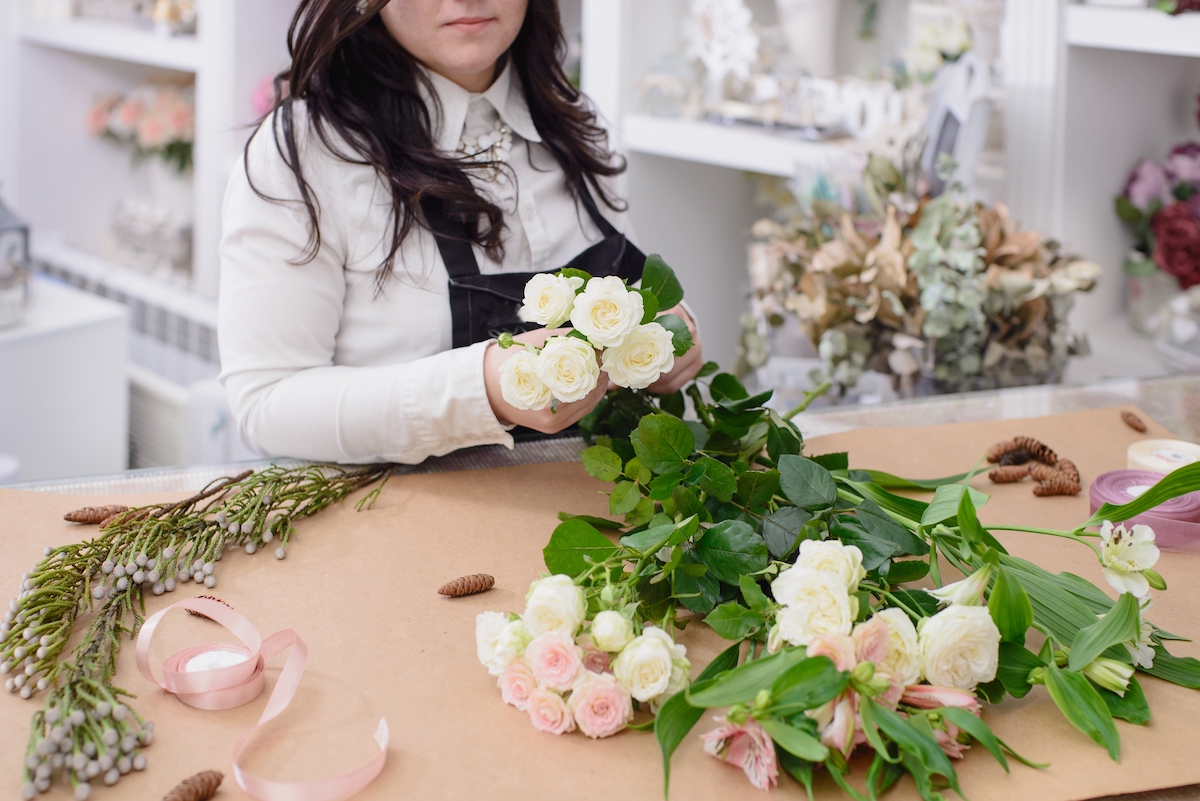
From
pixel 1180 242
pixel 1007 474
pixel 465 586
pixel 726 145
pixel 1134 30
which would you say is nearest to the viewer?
pixel 465 586

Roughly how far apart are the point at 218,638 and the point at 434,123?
0.62 meters

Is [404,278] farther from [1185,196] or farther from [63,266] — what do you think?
[63,266]

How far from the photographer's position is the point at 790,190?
2.06 meters

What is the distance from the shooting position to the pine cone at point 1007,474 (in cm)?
97

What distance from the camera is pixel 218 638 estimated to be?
698 mm

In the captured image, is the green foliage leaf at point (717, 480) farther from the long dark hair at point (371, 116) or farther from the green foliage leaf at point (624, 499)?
the long dark hair at point (371, 116)

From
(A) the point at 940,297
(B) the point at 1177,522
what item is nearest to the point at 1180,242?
(A) the point at 940,297

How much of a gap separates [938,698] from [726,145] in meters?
1.42

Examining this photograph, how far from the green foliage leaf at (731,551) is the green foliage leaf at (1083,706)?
18 centimetres

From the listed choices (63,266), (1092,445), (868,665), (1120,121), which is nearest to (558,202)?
(1092,445)

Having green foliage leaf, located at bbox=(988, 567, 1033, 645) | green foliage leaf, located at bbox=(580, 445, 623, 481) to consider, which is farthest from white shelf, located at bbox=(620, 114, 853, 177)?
green foliage leaf, located at bbox=(988, 567, 1033, 645)

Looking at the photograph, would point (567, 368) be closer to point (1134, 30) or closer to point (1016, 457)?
point (1016, 457)

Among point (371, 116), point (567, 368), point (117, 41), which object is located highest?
point (117, 41)

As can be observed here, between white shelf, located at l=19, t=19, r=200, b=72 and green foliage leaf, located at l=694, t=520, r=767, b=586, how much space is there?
7.33 feet
